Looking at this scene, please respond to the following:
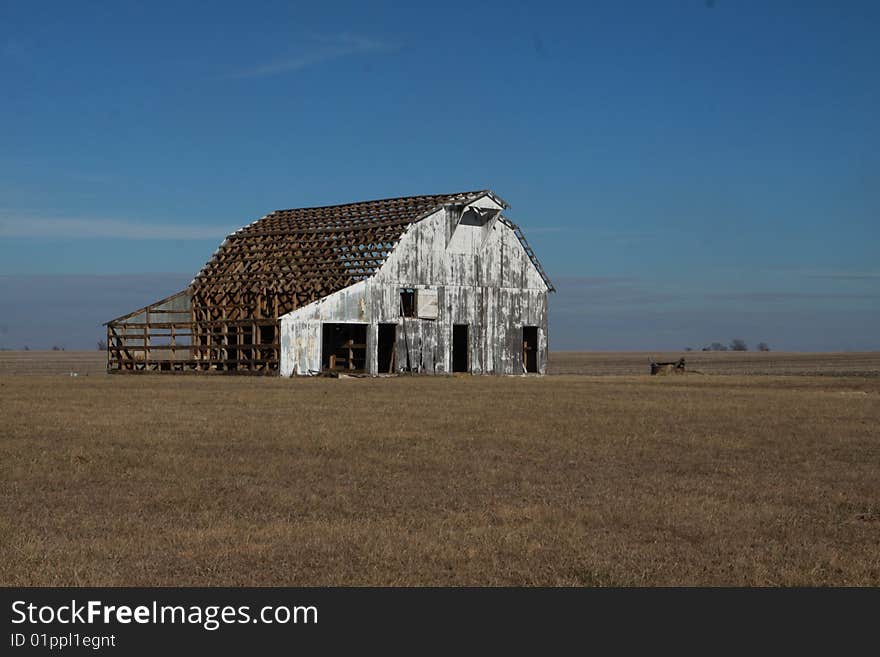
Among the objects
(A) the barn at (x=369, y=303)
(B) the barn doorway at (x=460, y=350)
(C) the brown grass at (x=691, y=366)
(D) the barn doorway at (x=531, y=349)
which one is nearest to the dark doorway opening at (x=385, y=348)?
(A) the barn at (x=369, y=303)

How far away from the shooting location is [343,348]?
191ft

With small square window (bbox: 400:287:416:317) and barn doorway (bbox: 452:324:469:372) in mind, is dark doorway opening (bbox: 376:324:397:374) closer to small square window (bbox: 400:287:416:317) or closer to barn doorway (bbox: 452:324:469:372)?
small square window (bbox: 400:287:416:317)

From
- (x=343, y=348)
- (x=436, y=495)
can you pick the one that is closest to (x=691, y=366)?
(x=343, y=348)

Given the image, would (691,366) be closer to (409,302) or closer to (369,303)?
(409,302)

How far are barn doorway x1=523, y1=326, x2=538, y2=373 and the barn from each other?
2.8 inches

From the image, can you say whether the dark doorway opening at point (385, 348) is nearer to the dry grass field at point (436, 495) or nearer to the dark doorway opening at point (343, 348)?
the dark doorway opening at point (343, 348)

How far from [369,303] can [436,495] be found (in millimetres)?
39739

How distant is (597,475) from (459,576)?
310 inches

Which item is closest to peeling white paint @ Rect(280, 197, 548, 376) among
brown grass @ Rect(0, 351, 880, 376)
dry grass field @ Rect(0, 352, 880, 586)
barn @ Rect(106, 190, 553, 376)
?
barn @ Rect(106, 190, 553, 376)

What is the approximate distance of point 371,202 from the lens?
64.8 meters

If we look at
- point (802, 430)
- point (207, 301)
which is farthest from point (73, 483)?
point (207, 301)

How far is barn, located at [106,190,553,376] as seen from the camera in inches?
2232
